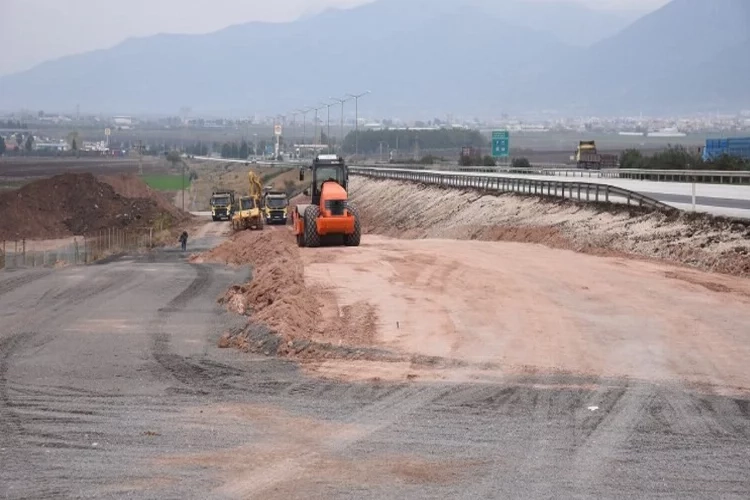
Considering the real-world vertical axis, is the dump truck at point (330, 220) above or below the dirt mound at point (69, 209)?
above

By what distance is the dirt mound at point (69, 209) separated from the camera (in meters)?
84.3

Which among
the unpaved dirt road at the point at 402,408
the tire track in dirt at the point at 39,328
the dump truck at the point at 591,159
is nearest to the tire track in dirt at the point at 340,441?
the unpaved dirt road at the point at 402,408

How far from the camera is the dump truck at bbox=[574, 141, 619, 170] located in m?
108

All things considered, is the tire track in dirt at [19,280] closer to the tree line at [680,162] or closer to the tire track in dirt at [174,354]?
the tire track in dirt at [174,354]

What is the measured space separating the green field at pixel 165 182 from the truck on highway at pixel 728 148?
69371 mm

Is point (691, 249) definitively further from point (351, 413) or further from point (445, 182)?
point (445, 182)

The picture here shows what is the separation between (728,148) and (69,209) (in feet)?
173

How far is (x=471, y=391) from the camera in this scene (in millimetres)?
15719

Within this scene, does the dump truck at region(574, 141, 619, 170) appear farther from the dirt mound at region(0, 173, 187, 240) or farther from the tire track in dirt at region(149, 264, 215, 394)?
the tire track in dirt at region(149, 264, 215, 394)

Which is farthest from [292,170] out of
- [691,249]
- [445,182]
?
[691,249]

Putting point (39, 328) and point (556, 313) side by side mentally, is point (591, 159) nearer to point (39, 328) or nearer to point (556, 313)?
point (556, 313)

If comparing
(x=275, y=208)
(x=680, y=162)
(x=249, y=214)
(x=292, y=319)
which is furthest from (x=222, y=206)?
(x=292, y=319)

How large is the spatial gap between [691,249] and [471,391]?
58.3ft

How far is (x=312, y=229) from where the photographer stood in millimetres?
39625
